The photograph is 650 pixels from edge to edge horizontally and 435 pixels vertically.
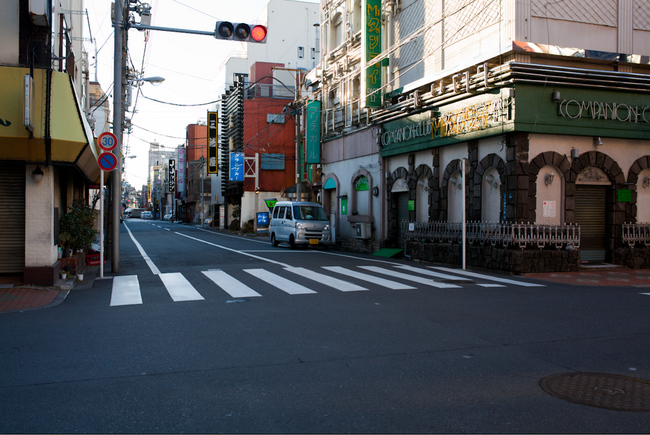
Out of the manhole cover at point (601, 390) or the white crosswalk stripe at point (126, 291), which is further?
the white crosswalk stripe at point (126, 291)

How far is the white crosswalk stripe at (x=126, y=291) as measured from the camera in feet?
32.5

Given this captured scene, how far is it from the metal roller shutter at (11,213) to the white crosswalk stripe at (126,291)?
2.11m

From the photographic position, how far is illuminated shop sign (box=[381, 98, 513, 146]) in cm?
1619

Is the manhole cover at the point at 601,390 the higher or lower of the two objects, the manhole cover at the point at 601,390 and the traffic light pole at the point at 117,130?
the lower

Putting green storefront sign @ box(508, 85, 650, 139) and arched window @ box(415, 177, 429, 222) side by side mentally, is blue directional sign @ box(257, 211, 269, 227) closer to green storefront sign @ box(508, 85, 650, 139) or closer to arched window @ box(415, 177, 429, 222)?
arched window @ box(415, 177, 429, 222)

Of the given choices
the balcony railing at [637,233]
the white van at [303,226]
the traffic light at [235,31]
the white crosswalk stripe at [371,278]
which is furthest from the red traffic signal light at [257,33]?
the white van at [303,226]

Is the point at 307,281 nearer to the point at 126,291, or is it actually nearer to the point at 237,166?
the point at 126,291

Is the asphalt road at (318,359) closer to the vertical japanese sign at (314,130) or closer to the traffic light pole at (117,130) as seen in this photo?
the traffic light pole at (117,130)

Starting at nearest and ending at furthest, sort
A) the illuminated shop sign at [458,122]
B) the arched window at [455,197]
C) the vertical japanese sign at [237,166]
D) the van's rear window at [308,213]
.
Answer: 1. the illuminated shop sign at [458,122]
2. the arched window at [455,197]
3. the van's rear window at [308,213]
4. the vertical japanese sign at [237,166]

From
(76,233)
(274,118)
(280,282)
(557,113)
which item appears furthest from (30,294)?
(274,118)

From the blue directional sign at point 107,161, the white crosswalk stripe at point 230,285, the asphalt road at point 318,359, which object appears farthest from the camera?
the blue directional sign at point 107,161

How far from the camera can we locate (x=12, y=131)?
34.4 feet

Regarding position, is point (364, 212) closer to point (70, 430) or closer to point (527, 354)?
point (527, 354)

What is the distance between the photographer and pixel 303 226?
24.6m
